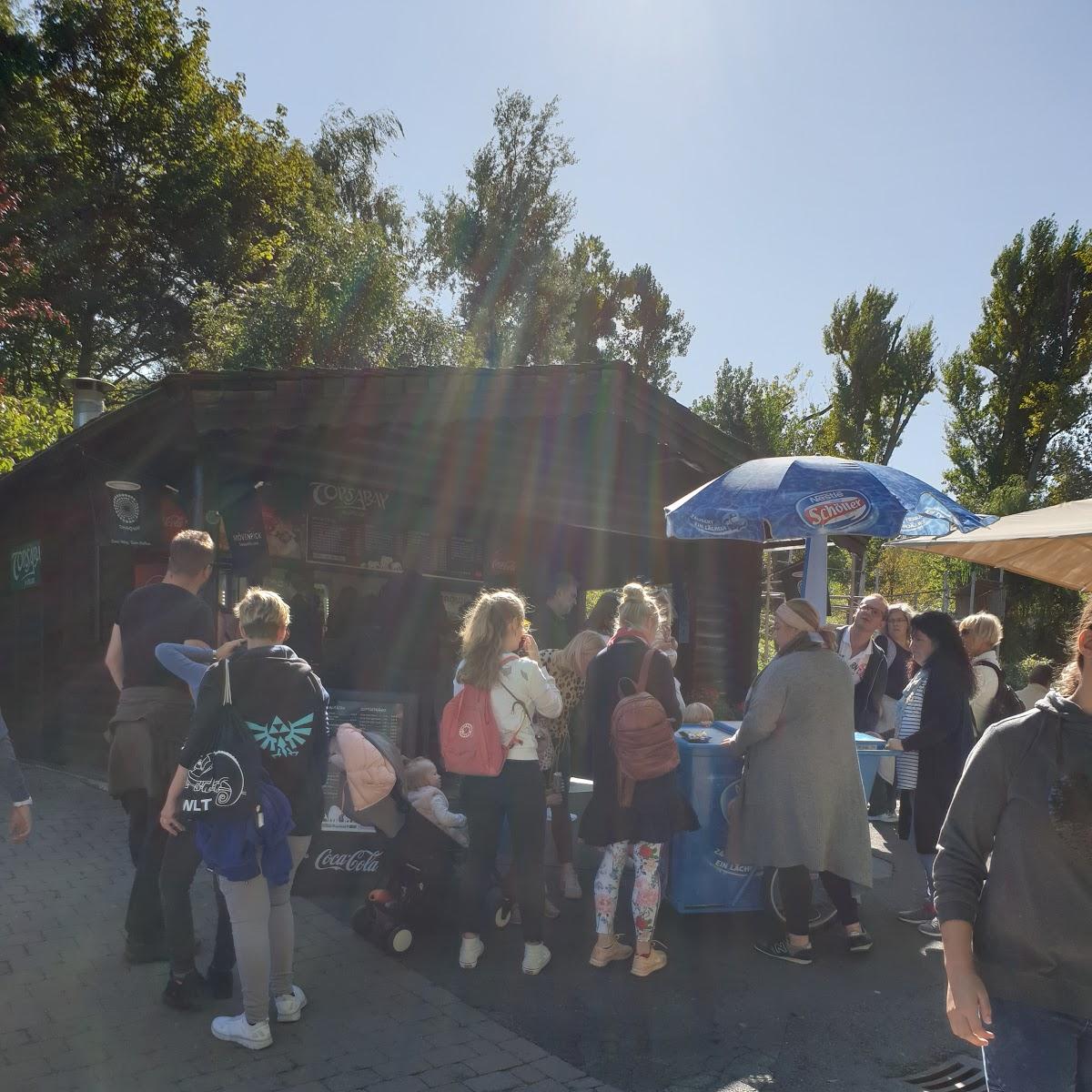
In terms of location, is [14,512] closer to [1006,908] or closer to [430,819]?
[430,819]

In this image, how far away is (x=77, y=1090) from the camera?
3400mm

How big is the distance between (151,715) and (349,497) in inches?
158

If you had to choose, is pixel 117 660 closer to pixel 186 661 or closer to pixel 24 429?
pixel 186 661

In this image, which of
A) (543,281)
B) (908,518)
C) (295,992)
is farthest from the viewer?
(543,281)

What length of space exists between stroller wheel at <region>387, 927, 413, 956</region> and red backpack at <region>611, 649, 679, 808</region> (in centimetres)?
132

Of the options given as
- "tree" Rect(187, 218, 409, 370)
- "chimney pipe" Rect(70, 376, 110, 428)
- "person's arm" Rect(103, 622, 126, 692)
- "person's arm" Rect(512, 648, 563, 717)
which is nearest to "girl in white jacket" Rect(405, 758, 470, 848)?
"person's arm" Rect(512, 648, 563, 717)

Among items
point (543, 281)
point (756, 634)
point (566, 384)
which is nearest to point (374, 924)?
point (566, 384)

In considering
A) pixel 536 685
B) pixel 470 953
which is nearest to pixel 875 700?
pixel 536 685

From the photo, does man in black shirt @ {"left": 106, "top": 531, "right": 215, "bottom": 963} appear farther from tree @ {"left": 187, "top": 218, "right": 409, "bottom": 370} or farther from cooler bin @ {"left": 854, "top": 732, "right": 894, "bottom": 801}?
tree @ {"left": 187, "top": 218, "right": 409, "bottom": 370}

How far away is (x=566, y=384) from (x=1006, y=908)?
256 inches

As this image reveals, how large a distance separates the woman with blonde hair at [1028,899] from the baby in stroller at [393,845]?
332cm

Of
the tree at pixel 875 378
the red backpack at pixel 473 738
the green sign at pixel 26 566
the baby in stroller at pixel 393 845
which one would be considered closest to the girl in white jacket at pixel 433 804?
the baby in stroller at pixel 393 845

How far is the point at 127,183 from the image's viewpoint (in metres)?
21.7

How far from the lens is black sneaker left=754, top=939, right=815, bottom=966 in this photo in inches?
190
